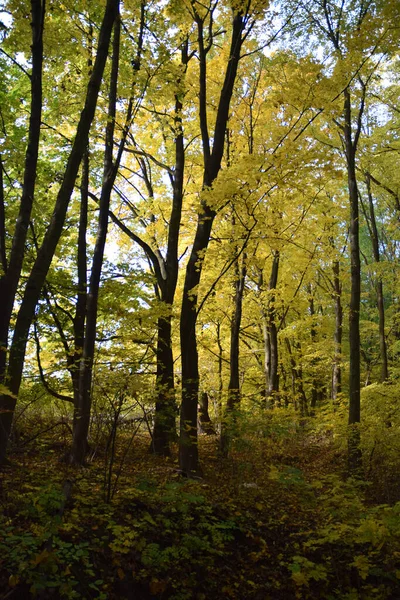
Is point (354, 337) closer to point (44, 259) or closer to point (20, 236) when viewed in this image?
point (44, 259)

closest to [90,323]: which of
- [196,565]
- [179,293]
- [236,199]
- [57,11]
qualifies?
[236,199]

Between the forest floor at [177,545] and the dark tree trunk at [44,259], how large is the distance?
0.83 m

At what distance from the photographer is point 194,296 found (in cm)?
708

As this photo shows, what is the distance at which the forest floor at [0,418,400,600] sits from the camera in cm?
292

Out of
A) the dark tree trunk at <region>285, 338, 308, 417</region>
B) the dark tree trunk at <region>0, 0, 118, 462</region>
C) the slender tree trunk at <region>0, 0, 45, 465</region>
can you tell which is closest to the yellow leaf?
the dark tree trunk at <region>0, 0, 118, 462</region>

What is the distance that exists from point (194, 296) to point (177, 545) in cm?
402

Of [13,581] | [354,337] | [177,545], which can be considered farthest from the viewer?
[354,337]

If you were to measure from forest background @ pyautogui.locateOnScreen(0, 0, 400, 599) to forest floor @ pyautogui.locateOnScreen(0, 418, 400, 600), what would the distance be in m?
0.03

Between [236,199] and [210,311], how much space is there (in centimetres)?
558

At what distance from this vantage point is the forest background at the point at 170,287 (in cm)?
371

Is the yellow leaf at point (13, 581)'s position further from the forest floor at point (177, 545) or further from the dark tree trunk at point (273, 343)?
the dark tree trunk at point (273, 343)

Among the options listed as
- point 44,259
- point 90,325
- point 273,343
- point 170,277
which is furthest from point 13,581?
point 273,343

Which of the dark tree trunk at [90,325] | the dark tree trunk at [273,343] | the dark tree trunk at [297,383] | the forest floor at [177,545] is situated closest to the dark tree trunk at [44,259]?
the forest floor at [177,545]

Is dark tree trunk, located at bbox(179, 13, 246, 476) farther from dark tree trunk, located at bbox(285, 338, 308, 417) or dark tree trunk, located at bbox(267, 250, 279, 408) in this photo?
dark tree trunk, located at bbox(285, 338, 308, 417)
